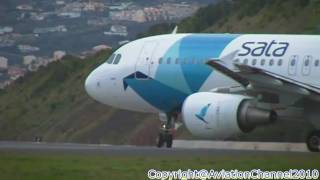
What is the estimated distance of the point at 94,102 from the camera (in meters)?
62.1

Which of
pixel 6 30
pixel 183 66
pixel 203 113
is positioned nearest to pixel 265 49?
pixel 183 66

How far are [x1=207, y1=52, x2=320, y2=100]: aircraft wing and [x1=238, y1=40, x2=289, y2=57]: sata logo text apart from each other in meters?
1.99

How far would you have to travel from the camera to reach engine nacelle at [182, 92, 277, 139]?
28203 mm

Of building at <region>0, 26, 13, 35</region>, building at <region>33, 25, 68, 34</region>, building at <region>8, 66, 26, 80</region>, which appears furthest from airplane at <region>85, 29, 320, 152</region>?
building at <region>33, 25, 68, 34</region>

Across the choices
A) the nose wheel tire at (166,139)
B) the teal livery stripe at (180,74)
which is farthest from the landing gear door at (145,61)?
the nose wheel tire at (166,139)

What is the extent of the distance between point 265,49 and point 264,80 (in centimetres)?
310

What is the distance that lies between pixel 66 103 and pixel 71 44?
62974 mm

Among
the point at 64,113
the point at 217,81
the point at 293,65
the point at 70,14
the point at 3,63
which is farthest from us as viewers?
Result: the point at 70,14

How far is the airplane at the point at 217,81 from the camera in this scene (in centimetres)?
2862

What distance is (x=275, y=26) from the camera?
5812 centimetres

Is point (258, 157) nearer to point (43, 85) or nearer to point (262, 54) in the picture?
point (262, 54)

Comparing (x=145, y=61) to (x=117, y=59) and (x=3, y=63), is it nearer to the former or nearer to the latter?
(x=117, y=59)

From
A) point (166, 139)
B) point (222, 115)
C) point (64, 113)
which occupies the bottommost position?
point (64, 113)

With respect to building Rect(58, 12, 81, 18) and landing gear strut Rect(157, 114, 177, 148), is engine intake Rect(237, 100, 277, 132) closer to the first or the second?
landing gear strut Rect(157, 114, 177, 148)
